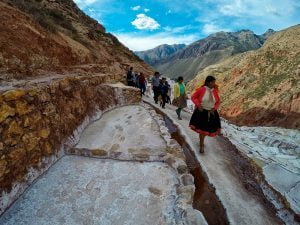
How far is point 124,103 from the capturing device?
569 inches

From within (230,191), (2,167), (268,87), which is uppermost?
(2,167)

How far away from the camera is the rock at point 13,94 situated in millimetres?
5964

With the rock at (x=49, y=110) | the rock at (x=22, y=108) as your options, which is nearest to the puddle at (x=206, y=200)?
the rock at (x=49, y=110)

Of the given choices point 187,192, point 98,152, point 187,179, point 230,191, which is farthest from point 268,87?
point 187,192

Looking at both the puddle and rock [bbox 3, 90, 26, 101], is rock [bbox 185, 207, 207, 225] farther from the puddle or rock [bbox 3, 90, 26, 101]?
rock [bbox 3, 90, 26, 101]

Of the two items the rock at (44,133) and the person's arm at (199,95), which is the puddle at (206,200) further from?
the rock at (44,133)

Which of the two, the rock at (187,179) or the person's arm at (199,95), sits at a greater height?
the person's arm at (199,95)

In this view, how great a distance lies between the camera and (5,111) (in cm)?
577

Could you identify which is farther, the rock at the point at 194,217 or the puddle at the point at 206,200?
the puddle at the point at 206,200

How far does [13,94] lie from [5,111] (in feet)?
1.74

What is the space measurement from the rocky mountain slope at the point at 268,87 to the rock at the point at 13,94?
89.6 feet

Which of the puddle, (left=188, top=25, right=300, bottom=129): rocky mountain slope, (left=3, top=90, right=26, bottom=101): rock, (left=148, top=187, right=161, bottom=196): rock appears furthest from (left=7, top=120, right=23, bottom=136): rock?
(left=188, top=25, right=300, bottom=129): rocky mountain slope

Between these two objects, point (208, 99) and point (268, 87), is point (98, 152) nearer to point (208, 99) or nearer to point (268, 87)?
point (208, 99)

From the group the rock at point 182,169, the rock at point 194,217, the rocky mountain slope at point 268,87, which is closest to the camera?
the rock at point 194,217
